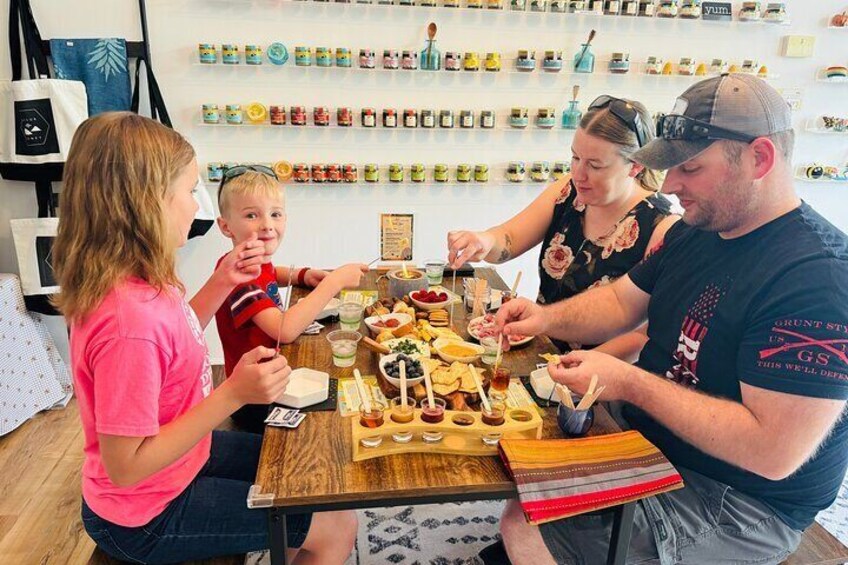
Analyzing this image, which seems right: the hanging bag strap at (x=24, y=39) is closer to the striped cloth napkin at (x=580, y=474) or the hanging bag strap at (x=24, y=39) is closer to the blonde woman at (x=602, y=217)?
the blonde woman at (x=602, y=217)

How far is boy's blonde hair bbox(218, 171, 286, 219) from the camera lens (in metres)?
1.83

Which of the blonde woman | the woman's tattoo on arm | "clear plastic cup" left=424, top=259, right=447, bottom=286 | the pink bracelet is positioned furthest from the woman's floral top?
the pink bracelet

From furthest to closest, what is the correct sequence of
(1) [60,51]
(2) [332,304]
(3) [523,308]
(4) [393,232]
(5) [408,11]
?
1. (5) [408,11]
2. (1) [60,51]
3. (4) [393,232]
4. (2) [332,304]
5. (3) [523,308]

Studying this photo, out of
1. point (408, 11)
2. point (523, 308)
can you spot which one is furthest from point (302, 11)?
point (523, 308)

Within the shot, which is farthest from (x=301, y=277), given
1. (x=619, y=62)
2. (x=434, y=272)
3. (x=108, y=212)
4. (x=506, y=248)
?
(x=619, y=62)

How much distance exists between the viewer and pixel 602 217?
2.07m

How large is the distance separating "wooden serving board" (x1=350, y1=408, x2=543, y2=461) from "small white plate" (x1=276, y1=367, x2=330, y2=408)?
0.51 ft

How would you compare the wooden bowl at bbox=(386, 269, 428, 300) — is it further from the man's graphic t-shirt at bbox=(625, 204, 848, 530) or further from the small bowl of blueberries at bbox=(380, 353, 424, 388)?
the man's graphic t-shirt at bbox=(625, 204, 848, 530)

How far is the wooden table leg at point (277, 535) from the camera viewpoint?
107cm

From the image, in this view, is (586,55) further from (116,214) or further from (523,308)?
(116,214)

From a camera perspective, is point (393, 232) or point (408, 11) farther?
point (408, 11)

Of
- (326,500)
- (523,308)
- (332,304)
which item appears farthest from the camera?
(332,304)

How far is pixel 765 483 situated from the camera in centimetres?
133

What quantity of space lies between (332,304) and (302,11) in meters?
1.76
